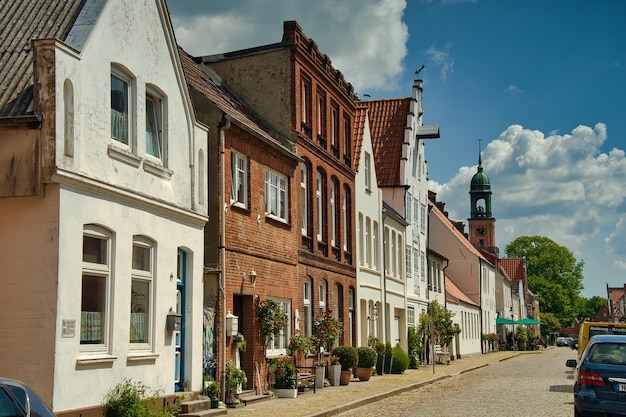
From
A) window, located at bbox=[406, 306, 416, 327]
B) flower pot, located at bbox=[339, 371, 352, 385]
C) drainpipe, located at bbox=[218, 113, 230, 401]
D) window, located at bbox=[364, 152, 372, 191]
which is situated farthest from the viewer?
window, located at bbox=[406, 306, 416, 327]

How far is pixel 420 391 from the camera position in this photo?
25.9m

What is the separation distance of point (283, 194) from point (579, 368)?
36.9 ft

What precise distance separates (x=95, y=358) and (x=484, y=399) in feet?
38.9

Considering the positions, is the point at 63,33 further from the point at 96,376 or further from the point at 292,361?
the point at 292,361

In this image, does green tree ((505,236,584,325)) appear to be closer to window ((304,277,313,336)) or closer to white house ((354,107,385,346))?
white house ((354,107,385,346))

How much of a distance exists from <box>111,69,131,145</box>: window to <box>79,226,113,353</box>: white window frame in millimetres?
Answer: 1809

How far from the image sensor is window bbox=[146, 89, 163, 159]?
16594 mm

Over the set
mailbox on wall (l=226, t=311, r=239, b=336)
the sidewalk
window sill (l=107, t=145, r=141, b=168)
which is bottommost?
the sidewalk

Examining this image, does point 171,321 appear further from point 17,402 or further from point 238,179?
point 17,402

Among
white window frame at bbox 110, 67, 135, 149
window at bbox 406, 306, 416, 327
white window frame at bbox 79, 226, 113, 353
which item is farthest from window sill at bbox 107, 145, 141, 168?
window at bbox 406, 306, 416, 327

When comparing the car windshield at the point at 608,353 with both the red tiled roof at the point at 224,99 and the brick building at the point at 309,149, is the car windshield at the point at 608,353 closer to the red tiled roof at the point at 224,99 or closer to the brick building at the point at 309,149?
the red tiled roof at the point at 224,99

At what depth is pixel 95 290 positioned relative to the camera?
1412cm

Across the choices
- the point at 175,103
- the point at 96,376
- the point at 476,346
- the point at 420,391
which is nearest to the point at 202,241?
the point at 175,103

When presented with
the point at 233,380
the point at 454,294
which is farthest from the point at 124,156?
the point at 454,294
